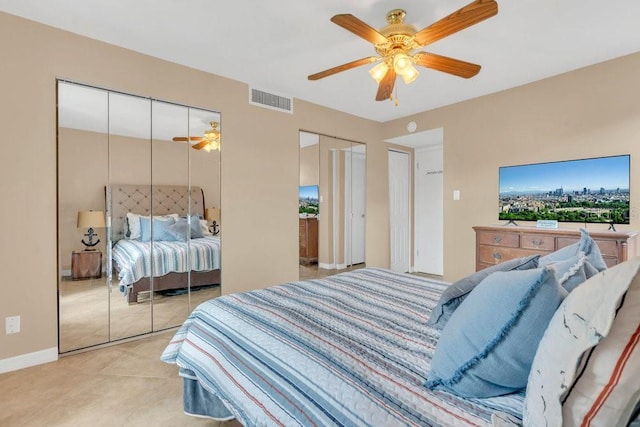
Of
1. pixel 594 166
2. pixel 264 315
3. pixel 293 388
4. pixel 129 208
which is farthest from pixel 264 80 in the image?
Answer: pixel 594 166

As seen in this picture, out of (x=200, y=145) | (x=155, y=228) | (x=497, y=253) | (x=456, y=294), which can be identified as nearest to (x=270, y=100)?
(x=200, y=145)

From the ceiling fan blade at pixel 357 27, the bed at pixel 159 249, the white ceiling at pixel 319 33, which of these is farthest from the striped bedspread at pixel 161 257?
the ceiling fan blade at pixel 357 27

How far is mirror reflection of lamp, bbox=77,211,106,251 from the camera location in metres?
2.61

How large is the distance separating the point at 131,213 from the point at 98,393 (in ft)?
4.76

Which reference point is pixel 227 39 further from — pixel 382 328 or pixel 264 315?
pixel 382 328

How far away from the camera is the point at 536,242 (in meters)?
3.03

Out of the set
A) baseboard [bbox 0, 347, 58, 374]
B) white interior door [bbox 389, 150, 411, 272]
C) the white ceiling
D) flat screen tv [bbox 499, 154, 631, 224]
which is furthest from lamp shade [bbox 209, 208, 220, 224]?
flat screen tv [bbox 499, 154, 631, 224]

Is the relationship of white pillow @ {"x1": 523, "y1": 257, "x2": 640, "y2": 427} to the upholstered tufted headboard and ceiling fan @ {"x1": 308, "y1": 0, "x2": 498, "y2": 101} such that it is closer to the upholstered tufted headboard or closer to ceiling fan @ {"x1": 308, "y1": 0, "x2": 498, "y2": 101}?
ceiling fan @ {"x1": 308, "y1": 0, "x2": 498, "y2": 101}

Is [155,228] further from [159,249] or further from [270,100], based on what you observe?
[270,100]

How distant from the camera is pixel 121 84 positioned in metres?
2.75

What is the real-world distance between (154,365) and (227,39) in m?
2.65

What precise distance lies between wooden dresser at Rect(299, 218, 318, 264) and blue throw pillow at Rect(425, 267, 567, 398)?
127 inches

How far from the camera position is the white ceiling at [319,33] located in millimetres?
2189

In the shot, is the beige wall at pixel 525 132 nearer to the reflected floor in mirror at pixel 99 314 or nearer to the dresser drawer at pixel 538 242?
the dresser drawer at pixel 538 242
